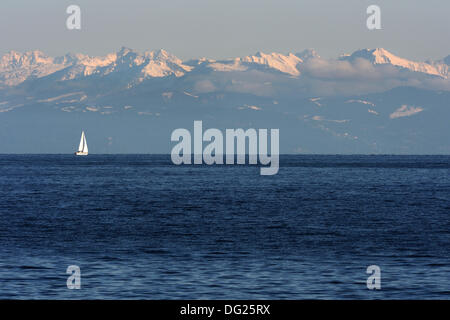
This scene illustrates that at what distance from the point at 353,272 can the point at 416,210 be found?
164 feet

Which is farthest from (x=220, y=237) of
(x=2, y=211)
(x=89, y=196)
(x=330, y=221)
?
(x=89, y=196)

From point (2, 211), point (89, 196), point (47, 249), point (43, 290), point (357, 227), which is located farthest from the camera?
point (89, 196)

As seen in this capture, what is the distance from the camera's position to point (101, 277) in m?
36.1

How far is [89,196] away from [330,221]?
165ft

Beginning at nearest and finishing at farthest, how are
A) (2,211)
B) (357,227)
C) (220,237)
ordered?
(220,237) < (357,227) < (2,211)

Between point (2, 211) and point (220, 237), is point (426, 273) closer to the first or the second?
point (220, 237)

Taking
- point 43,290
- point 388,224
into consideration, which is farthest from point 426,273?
point 388,224

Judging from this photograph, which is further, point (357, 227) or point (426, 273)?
point (357, 227)

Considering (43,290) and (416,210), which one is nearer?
(43,290)

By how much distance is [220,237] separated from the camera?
56250 millimetres

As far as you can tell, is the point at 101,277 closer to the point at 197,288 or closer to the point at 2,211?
the point at 197,288
